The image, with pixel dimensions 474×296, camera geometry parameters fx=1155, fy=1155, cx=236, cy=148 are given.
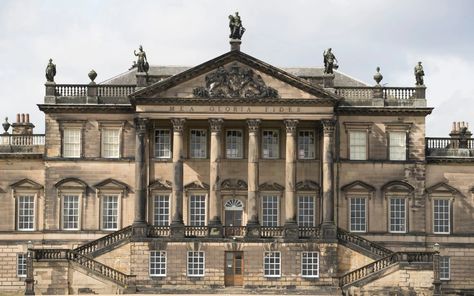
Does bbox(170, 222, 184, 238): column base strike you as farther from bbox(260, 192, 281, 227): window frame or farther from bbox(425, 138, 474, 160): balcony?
bbox(425, 138, 474, 160): balcony

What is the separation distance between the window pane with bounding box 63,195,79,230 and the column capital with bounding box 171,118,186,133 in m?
7.47

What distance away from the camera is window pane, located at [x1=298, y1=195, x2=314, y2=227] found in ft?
219

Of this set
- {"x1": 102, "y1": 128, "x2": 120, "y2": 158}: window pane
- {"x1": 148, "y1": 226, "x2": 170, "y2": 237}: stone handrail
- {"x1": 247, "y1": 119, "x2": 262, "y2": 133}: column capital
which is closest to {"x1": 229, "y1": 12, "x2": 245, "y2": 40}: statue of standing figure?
{"x1": 247, "y1": 119, "x2": 262, "y2": 133}: column capital

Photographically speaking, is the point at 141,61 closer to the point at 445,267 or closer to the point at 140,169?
the point at 140,169

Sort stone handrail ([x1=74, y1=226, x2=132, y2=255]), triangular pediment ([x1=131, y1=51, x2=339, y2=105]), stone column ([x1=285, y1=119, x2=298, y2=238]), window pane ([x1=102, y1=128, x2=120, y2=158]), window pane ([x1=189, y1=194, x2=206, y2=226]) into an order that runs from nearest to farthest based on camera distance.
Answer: stone handrail ([x1=74, y1=226, x2=132, y2=255]) → triangular pediment ([x1=131, y1=51, x2=339, y2=105]) → stone column ([x1=285, y1=119, x2=298, y2=238]) → window pane ([x1=189, y1=194, x2=206, y2=226]) → window pane ([x1=102, y1=128, x2=120, y2=158])

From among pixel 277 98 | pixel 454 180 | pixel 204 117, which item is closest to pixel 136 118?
pixel 204 117

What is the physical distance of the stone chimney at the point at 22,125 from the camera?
72000 mm

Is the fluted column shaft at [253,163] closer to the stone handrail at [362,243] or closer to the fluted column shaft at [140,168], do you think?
the stone handrail at [362,243]

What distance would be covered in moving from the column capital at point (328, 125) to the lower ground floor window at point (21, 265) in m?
19.1

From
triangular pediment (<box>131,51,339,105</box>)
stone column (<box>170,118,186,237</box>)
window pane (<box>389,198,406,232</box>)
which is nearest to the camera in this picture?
stone column (<box>170,118,186,237</box>)

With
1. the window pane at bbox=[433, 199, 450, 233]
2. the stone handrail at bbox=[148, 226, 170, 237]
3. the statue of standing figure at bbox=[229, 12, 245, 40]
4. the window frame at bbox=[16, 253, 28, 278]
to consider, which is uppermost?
the statue of standing figure at bbox=[229, 12, 245, 40]

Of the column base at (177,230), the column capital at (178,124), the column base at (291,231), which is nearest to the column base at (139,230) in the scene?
the column base at (177,230)

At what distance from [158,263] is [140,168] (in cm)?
555

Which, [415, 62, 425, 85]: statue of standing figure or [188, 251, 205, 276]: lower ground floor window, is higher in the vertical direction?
[415, 62, 425, 85]: statue of standing figure
